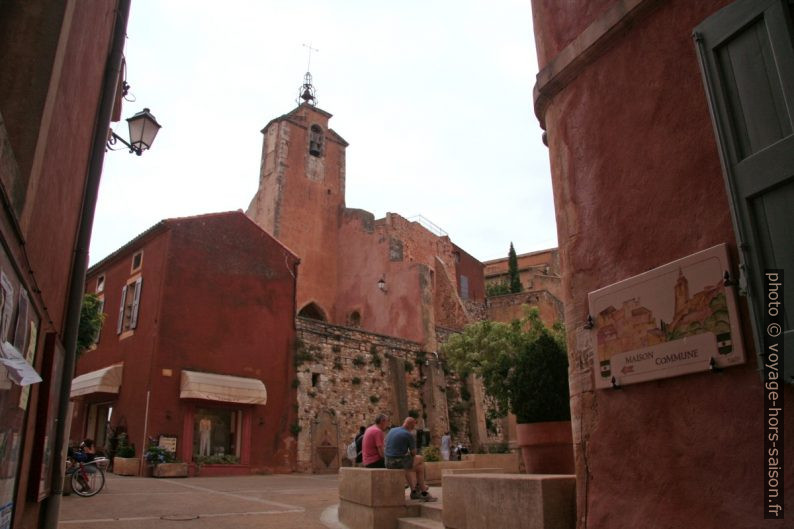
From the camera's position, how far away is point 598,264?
15.2ft

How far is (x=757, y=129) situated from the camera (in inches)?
136

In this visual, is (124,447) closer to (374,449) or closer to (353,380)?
(353,380)

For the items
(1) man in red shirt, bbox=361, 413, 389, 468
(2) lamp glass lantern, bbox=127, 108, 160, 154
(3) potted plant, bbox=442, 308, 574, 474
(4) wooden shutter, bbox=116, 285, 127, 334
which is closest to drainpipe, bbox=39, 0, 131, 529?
(2) lamp glass lantern, bbox=127, 108, 160, 154

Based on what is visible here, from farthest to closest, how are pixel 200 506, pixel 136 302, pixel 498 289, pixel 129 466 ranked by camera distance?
pixel 498 289, pixel 136 302, pixel 129 466, pixel 200 506

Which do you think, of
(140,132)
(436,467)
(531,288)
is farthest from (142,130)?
(531,288)

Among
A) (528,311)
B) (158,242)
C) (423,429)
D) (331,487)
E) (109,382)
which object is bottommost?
(331,487)

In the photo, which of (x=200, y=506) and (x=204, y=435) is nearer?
(x=200, y=506)

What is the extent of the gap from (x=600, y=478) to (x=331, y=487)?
10352 mm

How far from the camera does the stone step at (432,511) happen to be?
23.1ft

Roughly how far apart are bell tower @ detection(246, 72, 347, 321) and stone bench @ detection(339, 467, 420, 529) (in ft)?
69.0

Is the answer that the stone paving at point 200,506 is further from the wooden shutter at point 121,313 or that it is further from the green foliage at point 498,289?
the green foliage at point 498,289

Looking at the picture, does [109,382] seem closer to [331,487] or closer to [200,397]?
[200,397]

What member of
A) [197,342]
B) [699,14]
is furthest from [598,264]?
[197,342]

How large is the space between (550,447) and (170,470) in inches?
476
